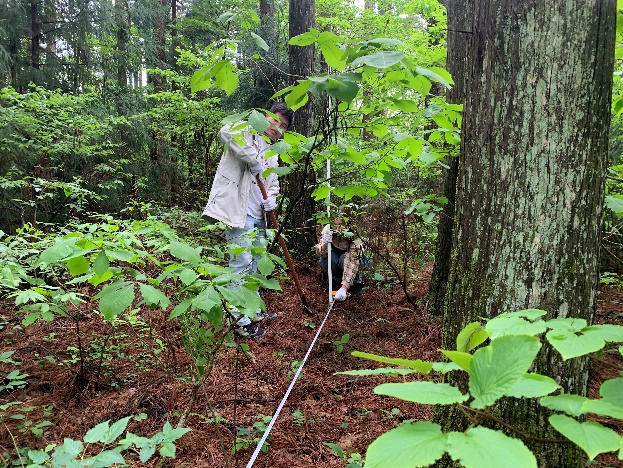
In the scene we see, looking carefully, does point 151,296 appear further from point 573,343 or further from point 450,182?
point 450,182

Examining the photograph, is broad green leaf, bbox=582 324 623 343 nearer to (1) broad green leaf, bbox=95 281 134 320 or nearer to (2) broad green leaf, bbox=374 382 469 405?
(2) broad green leaf, bbox=374 382 469 405

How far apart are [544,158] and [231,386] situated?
2.47 metres

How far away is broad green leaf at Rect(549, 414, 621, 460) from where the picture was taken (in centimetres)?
63

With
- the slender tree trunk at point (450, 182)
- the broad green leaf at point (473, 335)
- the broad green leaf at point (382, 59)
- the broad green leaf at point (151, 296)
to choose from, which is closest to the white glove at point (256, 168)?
the slender tree trunk at point (450, 182)

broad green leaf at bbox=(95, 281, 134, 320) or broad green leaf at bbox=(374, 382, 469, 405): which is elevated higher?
broad green leaf at bbox=(374, 382, 469, 405)

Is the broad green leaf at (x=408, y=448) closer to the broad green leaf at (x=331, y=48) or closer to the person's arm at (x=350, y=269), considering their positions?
the broad green leaf at (x=331, y=48)

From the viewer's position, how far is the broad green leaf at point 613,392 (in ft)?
2.43

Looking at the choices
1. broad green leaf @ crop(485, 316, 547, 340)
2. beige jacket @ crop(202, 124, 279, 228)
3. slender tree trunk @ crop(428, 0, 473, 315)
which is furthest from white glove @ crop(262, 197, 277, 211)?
broad green leaf @ crop(485, 316, 547, 340)

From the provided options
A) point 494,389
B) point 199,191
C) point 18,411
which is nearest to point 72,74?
point 199,191

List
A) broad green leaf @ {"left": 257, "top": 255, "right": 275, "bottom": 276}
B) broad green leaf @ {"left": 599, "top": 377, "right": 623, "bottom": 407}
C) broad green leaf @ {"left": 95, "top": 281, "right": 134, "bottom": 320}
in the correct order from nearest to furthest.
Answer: broad green leaf @ {"left": 599, "top": 377, "right": 623, "bottom": 407} → broad green leaf @ {"left": 95, "top": 281, "right": 134, "bottom": 320} → broad green leaf @ {"left": 257, "top": 255, "right": 275, "bottom": 276}

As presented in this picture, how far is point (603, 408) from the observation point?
69cm

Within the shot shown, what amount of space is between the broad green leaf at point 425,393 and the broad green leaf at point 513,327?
265 mm

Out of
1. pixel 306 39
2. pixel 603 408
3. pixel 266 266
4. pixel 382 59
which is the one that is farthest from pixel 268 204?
pixel 603 408

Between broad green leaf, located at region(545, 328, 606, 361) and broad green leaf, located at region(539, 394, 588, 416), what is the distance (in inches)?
3.6
